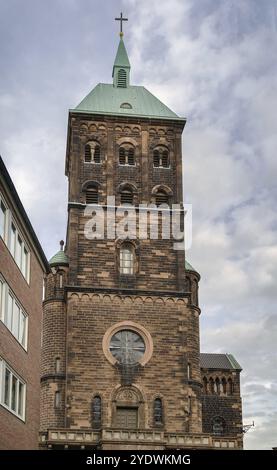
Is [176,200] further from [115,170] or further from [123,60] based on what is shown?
[123,60]

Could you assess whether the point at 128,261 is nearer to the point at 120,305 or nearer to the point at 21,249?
the point at 120,305

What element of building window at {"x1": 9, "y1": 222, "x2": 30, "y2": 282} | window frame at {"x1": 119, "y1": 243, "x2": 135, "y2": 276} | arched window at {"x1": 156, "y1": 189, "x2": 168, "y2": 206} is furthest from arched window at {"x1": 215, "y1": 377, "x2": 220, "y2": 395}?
building window at {"x1": 9, "y1": 222, "x2": 30, "y2": 282}

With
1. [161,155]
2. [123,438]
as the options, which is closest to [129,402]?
[123,438]

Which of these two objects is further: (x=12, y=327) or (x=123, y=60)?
(x=123, y=60)

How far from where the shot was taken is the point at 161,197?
186ft

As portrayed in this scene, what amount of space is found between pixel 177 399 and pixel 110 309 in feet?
22.1

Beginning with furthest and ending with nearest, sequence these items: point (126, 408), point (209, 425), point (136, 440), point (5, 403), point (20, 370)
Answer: point (209, 425)
point (126, 408)
point (136, 440)
point (20, 370)
point (5, 403)

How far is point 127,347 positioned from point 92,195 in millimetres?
10513

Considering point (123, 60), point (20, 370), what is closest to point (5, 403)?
point (20, 370)

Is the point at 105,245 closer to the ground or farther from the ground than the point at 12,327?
farther from the ground

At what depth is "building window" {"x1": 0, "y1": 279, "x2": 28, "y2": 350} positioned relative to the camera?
29.6 meters

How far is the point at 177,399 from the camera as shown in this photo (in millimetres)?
50812

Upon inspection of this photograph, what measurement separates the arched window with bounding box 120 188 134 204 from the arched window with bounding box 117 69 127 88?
32.6 feet

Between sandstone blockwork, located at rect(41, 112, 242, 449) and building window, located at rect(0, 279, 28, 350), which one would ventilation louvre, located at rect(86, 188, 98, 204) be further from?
building window, located at rect(0, 279, 28, 350)
